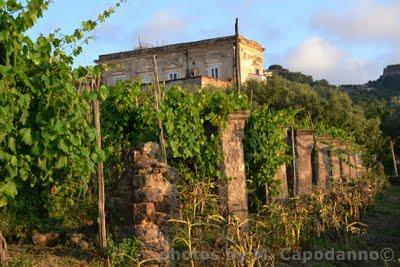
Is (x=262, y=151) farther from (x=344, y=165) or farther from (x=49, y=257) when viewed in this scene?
(x=344, y=165)

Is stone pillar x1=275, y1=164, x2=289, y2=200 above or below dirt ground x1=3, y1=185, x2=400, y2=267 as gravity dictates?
above

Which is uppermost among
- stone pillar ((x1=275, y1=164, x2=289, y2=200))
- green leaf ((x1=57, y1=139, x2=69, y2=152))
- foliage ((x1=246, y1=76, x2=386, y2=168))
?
foliage ((x1=246, y1=76, x2=386, y2=168))

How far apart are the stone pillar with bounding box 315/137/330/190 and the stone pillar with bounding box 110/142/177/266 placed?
1237 cm

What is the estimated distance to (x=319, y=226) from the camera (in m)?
12.2

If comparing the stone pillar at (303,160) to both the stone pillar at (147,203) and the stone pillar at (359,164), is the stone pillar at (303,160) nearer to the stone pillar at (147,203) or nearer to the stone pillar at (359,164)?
the stone pillar at (147,203)

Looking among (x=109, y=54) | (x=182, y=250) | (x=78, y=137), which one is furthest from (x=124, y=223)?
(x=109, y=54)

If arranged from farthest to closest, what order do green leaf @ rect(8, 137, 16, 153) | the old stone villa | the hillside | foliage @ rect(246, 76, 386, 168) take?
the hillside → the old stone villa → foliage @ rect(246, 76, 386, 168) → green leaf @ rect(8, 137, 16, 153)

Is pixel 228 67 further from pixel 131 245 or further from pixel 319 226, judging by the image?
pixel 131 245

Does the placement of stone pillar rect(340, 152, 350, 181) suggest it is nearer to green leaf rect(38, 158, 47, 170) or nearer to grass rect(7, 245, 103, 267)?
grass rect(7, 245, 103, 267)

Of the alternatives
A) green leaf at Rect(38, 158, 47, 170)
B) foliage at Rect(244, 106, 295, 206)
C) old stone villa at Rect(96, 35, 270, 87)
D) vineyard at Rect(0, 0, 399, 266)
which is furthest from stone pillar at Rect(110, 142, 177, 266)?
old stone villa at Rect(96, 35, 270, 87)

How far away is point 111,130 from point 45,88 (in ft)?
13.4

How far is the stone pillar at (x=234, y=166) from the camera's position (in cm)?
1191

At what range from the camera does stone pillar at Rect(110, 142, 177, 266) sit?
7.94 meters

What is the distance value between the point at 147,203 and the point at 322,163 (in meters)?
13.7
